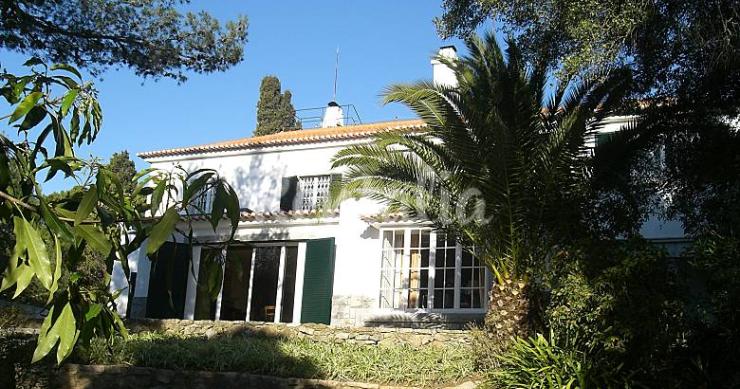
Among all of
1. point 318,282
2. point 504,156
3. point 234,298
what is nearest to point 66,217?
point 504,156

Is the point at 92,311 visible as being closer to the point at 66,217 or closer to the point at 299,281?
A: the point at 66,217

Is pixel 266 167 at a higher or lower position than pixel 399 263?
higher

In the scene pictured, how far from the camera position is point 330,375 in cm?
1106

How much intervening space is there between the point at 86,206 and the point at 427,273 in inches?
552

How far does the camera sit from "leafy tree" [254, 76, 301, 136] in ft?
122

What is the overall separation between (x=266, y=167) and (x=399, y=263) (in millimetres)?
5960

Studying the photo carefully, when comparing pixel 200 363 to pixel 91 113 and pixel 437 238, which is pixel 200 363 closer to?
pixel 437 238

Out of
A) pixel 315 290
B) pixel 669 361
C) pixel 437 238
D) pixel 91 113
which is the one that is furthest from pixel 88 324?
pixel 315 290

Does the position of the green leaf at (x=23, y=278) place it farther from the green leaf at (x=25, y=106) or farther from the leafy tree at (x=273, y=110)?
the leafy tree at (x=273, y=110)

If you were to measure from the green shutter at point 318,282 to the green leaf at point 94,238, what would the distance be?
14.4 meters

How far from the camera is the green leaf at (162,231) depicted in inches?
106

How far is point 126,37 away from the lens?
36.1ft

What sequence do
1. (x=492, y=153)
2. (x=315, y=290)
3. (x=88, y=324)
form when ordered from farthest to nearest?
(x=315, y=290) < (x=492, y=153) < (x=88, y=324)

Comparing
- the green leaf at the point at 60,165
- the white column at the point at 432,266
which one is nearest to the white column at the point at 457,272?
the white column at the point at 432,266
